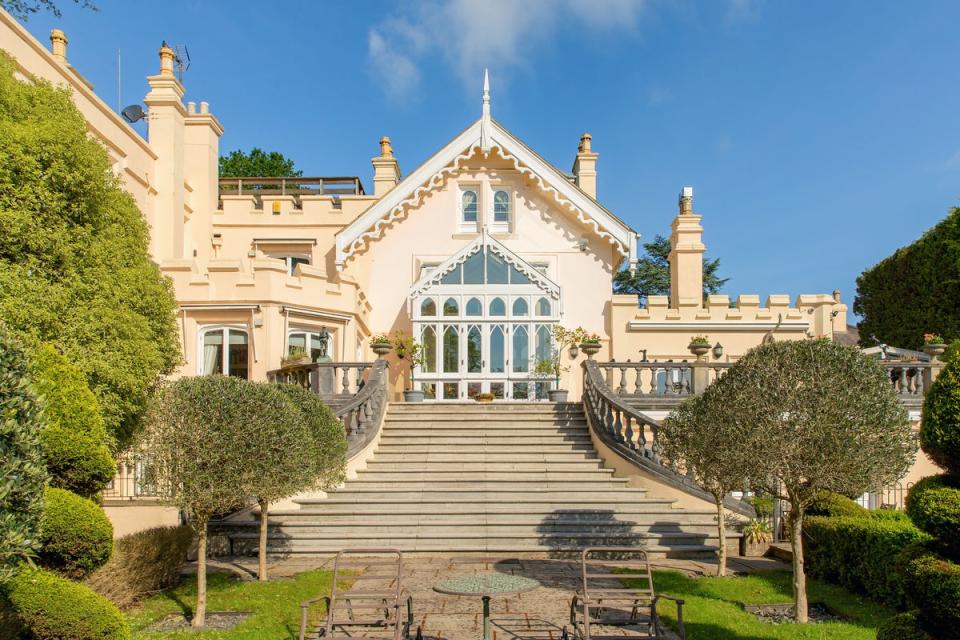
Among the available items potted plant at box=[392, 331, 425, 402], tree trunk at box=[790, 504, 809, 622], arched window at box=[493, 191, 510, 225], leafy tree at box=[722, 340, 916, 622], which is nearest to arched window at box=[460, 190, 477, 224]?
arched window at box=[493, 191, 510, 225]

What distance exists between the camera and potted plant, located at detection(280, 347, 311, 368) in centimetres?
1733

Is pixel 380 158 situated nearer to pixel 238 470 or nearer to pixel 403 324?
pixel 403 324

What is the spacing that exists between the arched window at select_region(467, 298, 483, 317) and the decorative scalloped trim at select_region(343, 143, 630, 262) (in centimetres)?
413

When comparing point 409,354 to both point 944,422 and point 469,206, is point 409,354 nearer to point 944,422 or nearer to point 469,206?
point 469,206

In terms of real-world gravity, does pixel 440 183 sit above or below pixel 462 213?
above

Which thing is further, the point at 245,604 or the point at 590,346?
the point at 590,346

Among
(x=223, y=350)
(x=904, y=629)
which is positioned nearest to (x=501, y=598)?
(x=904, y=629)

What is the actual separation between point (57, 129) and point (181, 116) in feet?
42.8

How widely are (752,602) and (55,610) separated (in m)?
7.84

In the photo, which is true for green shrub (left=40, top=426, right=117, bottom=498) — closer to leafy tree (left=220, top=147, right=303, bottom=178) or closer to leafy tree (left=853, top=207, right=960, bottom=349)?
leafy tree (left=853, top=207, right=960, bottom=349)

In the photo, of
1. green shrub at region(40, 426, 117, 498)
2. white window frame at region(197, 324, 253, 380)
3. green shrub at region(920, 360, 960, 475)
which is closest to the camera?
green shrub at region(920, 360, 960, 475)

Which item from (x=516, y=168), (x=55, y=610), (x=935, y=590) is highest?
(x=516, y=168)

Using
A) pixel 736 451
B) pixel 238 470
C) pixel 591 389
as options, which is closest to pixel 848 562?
pixel 736 451

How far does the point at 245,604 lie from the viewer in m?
8.85
